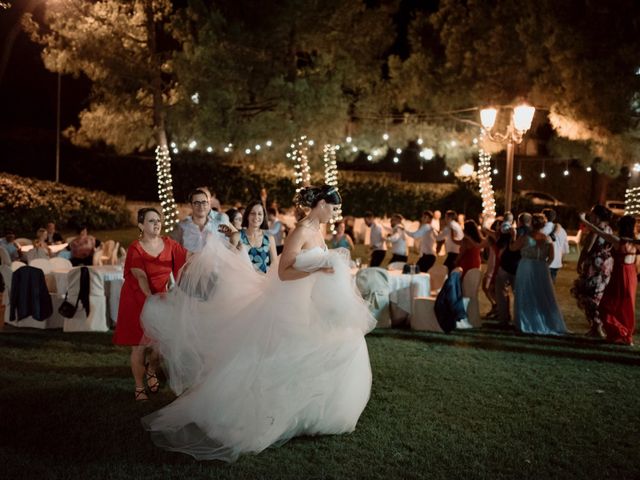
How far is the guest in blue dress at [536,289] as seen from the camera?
33.1ft

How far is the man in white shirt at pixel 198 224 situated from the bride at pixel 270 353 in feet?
5.01

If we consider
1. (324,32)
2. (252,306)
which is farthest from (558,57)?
(252,306)

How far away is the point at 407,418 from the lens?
618 cm

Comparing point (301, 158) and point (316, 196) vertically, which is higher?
point (301, 158)

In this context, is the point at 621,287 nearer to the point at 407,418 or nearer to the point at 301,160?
the point at 407,418

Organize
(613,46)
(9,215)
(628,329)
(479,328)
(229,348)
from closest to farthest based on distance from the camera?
(229,348)
(628,329)
(479,328)
(613,46)
(9,215)

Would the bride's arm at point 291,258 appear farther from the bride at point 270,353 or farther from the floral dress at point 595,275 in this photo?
the floral dress at point 595,275

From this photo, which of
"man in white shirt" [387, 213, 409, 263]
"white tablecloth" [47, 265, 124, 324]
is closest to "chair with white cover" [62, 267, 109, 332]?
"white tablecloth" [47, 265, 124, 324]

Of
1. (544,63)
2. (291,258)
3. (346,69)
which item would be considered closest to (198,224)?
(291,258)

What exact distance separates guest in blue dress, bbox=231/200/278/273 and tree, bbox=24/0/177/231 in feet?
45.3

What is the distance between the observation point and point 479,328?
10422 millimetres

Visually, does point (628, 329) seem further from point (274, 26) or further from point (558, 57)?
point (274, 26)

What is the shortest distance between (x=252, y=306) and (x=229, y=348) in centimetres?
36

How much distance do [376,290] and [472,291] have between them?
1.35 meters
